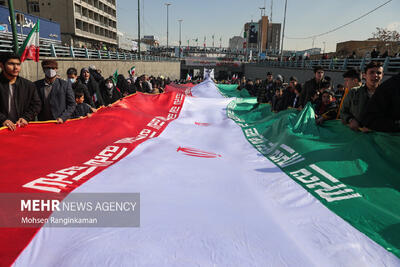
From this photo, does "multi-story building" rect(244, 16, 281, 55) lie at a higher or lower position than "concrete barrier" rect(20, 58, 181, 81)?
higher

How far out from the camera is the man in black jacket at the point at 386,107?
9.97 feet

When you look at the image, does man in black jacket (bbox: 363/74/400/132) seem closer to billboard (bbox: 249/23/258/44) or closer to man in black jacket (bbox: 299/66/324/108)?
man in black jacket (bbox: 299/66/324/108)

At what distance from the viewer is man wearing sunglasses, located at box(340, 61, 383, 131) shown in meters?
3.56

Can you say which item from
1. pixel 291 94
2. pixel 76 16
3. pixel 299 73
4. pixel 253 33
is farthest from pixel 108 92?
pixel 253 33

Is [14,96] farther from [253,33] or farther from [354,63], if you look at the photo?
[253,33]

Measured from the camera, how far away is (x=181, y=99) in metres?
7.44

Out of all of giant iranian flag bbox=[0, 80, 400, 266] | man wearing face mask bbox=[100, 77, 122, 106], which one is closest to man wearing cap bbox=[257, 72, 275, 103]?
man wearing face mask bbox=[100, 77, 122, 106]

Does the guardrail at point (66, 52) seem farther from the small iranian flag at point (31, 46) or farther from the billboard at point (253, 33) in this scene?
the billboard at point (253, 33)

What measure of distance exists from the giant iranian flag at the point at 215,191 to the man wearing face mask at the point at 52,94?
1.39 ft

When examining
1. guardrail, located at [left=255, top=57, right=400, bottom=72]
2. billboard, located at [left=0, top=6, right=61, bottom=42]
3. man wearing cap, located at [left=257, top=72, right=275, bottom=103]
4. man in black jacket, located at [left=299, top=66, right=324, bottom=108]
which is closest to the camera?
man in black jacket, located at [left=299, top=66, right=324, bottom=108]

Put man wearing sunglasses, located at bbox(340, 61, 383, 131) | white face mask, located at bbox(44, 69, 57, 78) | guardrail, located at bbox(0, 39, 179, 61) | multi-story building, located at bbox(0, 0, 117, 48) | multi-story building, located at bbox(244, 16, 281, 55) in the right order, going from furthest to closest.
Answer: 1. multi-story building, located at bbox(244, 16, 281, 55)
2. multi-story building, located at bbox(0, 0, 117, 48)
3. guardrail, located at bbox(0, 39, 179, 61)
4. white face mask, located at bbox(44, 69, 57, 78)
5. man wearing sunglasses, located at bbox(340, 61, 383, 131)

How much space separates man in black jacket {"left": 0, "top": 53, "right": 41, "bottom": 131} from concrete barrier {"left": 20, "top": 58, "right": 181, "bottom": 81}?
12.4 feet

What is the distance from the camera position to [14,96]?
11.7 feet

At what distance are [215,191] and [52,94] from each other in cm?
330
